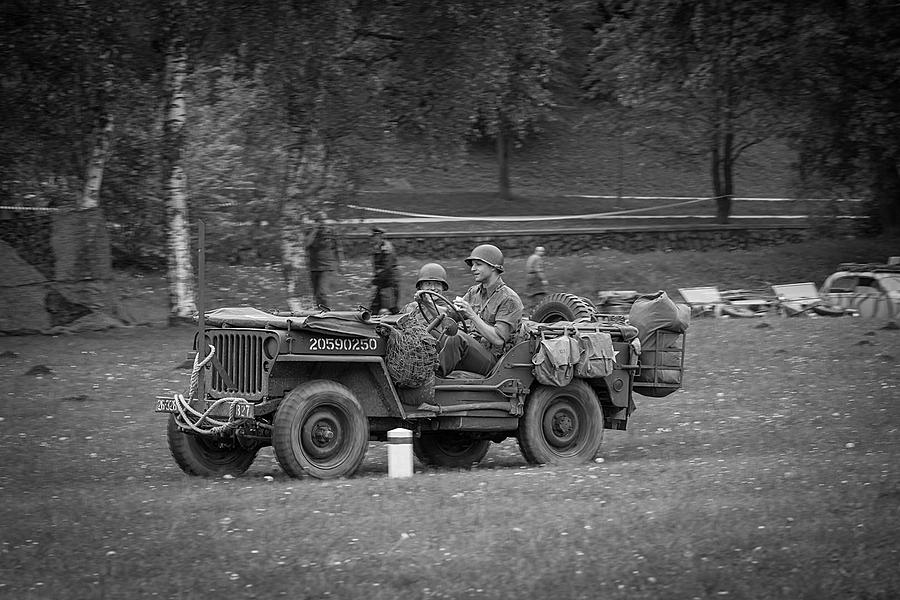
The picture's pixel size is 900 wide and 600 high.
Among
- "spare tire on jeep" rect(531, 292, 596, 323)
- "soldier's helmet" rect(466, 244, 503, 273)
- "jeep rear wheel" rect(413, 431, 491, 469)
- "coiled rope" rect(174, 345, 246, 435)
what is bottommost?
"jeep rear wheel" rect(413, 431, 491, 469)

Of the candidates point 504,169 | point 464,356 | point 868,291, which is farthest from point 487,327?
point 504,169

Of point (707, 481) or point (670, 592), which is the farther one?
point (707, 481)

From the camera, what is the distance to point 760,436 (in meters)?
13.3

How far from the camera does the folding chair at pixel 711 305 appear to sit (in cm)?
2550

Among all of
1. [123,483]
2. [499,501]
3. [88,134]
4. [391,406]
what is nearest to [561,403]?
[391,406]

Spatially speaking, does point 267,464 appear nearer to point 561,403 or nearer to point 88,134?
point 561,403

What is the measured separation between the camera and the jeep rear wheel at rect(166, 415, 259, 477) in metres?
10.4

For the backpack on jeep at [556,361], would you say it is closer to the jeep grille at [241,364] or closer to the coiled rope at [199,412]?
the jeep grille at [241,364]

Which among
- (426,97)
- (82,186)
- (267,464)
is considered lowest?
(267,464)

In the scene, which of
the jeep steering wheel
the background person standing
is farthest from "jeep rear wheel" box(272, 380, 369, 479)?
the background person standing

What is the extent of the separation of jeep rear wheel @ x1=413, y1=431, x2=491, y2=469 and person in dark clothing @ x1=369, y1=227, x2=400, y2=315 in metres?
8.86

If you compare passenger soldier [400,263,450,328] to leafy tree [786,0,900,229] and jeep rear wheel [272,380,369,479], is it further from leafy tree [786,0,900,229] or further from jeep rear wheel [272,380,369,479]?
leafy tree [786,0,900,229]

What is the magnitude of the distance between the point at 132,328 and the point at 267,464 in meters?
10.6

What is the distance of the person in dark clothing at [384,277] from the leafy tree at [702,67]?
1196 cm
